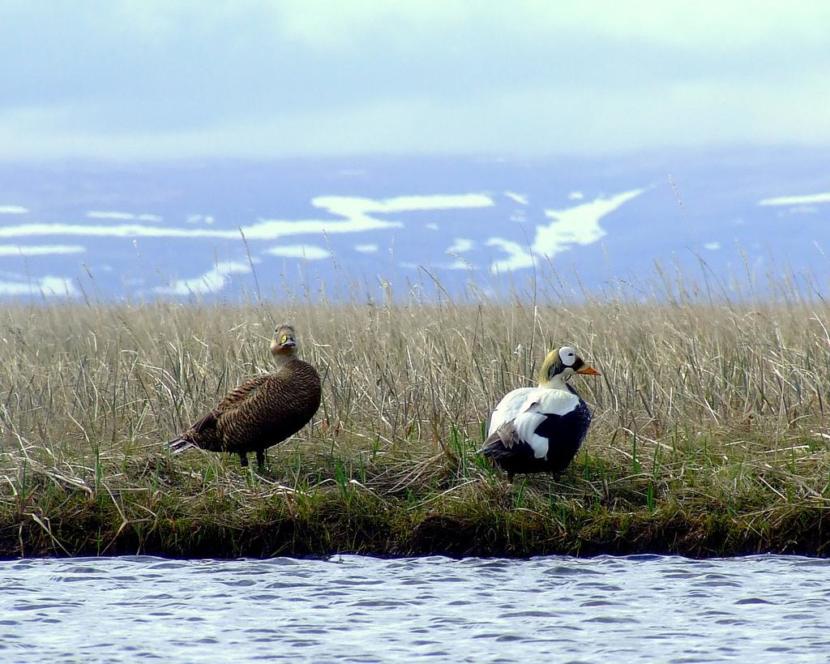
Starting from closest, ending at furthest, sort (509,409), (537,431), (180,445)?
(537,431) → (509,409) → (180,445)

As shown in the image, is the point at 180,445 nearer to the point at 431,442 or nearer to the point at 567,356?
the point at 431,442

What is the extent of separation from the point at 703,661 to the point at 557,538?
206 cm

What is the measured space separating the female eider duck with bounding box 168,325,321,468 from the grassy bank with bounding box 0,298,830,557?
0.71 feet

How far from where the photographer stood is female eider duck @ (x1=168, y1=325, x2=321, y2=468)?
25.3 feet

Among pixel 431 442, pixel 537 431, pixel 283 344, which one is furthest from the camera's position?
pixel 431 442

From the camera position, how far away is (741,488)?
297 inches

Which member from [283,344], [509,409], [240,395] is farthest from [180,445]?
[509,409]

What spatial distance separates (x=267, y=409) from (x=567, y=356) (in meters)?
1.76

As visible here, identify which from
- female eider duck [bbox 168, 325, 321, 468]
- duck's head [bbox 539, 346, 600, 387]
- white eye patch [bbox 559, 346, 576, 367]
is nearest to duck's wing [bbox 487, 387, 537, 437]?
duck's head [bbox 539, 346, 600, 387]

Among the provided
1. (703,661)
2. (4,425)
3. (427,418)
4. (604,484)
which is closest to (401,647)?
(703,661)

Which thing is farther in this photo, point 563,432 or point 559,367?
point 559,367

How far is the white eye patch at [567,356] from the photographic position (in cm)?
758

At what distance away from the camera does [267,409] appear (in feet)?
25.2

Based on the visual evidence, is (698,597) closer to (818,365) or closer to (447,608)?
(447,608)
